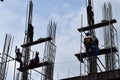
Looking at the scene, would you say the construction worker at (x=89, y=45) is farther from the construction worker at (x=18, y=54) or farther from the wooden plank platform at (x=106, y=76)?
the construction worker at (x=18, y=54)

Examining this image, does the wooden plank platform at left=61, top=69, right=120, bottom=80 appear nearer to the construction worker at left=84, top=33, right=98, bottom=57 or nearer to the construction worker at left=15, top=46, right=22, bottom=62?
the construction worker at left=84, top=33, right=98, bottom=57

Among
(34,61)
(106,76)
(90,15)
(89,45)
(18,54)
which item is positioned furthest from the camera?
(18,54)

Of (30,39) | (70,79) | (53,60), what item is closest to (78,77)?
(70,79)

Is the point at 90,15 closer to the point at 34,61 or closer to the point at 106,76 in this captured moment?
the point at 106,76

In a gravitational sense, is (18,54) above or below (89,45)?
above

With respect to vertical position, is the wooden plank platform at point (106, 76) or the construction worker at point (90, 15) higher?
the construction worker at point (90, 15)

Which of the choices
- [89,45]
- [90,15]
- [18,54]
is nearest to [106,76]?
[89,45]

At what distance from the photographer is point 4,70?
26750 mm

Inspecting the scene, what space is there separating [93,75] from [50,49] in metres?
9.91

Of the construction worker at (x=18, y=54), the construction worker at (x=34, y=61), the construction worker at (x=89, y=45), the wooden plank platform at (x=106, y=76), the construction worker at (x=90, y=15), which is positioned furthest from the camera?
the construction worker at (x=18, y=54)

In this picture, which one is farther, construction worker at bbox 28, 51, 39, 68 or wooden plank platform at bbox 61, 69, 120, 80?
construction worker at bbox 28, 51, 39, 68

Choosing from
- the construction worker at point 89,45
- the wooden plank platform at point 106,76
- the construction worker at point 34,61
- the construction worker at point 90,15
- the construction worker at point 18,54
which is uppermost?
the construction worker at point 90,15

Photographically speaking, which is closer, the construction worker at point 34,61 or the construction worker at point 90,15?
the construction worker at point 90,15

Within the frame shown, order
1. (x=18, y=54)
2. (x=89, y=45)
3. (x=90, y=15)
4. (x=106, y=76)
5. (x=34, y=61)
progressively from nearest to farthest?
(x=106, y=76) < (x=89, y=45) < (x=90, y=15) < (x=34, y=61) < (x=18, y=54)
